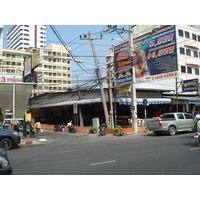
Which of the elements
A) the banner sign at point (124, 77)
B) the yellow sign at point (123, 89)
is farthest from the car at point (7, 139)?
the yellow sign at point (123, 89)

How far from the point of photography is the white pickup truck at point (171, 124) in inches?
695

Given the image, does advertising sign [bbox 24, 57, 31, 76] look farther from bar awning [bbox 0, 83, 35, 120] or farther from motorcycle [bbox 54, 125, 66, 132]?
motorcycle [bbox 54, 125, 66, 132]

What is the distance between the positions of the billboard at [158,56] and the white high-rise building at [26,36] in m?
88.3

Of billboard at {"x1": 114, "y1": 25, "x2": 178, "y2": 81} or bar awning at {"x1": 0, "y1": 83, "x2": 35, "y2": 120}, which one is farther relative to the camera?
billboard at {"x1": 114, "y1": 25, "x2": 178, "y2": 81}

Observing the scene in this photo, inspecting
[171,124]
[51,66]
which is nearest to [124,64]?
[171,124]

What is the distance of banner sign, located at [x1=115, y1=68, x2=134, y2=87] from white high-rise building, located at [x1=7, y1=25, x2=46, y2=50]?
102538 millimetres

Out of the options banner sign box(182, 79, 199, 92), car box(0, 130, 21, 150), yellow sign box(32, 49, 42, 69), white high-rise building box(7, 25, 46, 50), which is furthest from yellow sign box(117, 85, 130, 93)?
white high-rise building box(7, 25, 46, 50)

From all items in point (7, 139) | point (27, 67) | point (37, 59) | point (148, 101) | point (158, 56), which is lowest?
point (7, 139)

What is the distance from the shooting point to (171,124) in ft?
58.5

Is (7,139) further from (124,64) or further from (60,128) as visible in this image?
(60,128)

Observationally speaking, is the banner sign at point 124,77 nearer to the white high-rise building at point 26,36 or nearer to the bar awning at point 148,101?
the bar awning at point 148,101

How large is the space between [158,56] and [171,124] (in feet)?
69.3

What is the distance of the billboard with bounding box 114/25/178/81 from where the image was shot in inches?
1407

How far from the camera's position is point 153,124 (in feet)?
58.9
